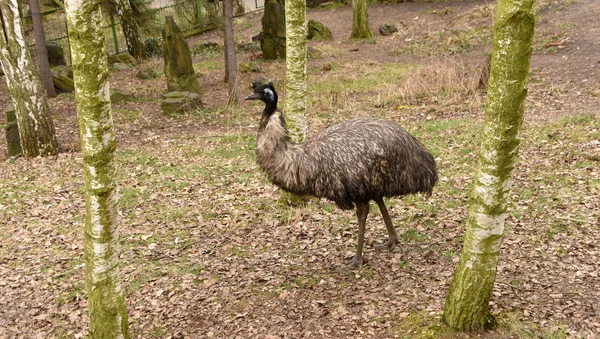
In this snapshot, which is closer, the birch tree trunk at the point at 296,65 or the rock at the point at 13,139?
the birch tree trunk at the point at 296,65

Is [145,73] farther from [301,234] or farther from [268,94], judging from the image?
[268,94]

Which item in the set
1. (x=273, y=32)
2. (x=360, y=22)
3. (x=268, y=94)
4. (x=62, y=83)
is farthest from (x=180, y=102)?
(x=360, y=22)

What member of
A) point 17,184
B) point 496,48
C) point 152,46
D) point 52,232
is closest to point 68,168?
point 17,184

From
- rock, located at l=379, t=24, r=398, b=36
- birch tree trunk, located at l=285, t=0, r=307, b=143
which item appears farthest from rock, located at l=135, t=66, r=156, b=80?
birch tree trunk, located at l=285, t=0, r=307, b=143

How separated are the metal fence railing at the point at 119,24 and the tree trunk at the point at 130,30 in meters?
0.40

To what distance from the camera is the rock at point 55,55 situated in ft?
70.5

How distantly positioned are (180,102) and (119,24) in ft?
40.5

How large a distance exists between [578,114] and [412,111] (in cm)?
391

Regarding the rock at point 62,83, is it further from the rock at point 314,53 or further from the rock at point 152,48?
the rock at point 314,53

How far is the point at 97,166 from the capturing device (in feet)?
13.6

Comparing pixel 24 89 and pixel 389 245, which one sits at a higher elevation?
pixel 24 89

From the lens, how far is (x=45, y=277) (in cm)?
686

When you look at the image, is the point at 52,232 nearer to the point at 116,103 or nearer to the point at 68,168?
the point at 68,168

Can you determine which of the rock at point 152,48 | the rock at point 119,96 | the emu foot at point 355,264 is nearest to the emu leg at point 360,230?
the emu foot at point 355,264
